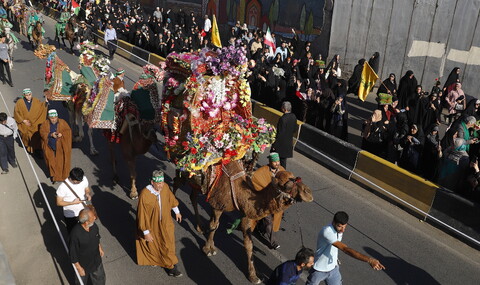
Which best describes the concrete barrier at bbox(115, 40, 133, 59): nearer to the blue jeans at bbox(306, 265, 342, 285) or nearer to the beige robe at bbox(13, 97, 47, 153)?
the beige robe at bbox(13, 97, 47, 153)

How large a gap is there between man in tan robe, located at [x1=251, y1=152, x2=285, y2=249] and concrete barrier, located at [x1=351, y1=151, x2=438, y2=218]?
3261 mm

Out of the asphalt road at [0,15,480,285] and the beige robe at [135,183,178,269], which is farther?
the asphalt road at [0,15,480,285]

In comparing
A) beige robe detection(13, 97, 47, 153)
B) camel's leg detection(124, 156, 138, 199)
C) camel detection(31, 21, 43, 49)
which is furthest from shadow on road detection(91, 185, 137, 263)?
camel detection(31, 21, 43, 49)

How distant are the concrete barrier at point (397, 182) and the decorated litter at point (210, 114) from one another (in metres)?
3.47

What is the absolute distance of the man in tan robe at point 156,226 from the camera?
5.93 metres

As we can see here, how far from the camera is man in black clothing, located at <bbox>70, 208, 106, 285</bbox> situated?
5203mm

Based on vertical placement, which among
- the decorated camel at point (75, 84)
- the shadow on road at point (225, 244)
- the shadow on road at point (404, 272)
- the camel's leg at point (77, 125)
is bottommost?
the shadow on road at point (225, 244)

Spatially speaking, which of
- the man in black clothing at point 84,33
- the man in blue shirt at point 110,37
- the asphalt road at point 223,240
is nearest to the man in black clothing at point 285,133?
the asphalt road at point 223,240

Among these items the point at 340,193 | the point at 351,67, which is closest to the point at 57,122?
the point at 340,193

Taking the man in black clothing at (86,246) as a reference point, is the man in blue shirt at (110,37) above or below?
above

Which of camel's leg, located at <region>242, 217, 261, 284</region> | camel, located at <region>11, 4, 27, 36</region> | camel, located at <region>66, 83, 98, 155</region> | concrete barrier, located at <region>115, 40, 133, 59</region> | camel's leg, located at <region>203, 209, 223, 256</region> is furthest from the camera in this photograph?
camel, located at <region>11, 4, 27, 36</region>

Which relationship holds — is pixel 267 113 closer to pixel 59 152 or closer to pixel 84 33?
pixel 59 152

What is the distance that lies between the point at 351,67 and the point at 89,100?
1271 centimetres

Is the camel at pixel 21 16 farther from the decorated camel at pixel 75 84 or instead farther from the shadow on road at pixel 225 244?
the shadow on road at pixel 225 244
